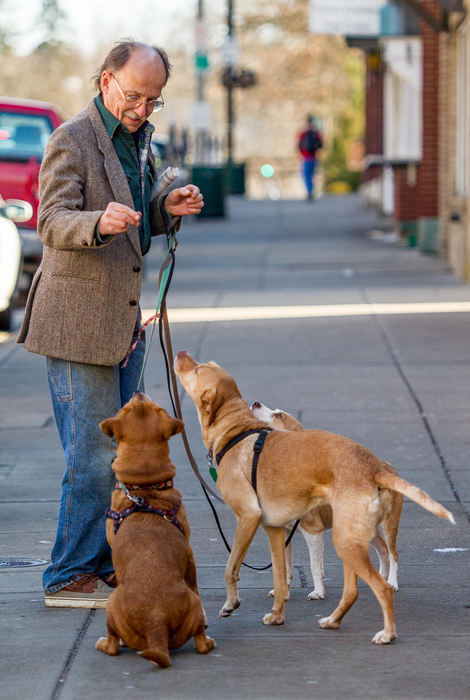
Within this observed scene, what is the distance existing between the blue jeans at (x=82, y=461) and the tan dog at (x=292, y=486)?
38 cm

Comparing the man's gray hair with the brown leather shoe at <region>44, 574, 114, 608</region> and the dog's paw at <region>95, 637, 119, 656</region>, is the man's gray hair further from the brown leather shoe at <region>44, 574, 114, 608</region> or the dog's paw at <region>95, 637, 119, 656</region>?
the dog's paw at <region>95, 637, 119, 656</region>

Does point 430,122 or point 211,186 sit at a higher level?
point 430,122

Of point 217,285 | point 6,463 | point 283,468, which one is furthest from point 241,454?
point 217,285

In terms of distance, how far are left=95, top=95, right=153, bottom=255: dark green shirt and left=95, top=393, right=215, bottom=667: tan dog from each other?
0.87m

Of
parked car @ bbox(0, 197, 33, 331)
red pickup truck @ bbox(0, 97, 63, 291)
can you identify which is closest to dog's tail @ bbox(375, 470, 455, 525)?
parked car @ bbox(0, 197, 33, 331)

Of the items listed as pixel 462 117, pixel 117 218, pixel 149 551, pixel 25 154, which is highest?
pixel 462 117

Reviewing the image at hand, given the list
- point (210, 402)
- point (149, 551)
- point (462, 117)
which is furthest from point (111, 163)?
point (462, 117)

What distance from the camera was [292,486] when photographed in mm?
4754

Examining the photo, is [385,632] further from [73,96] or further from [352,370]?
[73,96]

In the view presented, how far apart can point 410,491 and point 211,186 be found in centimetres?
2376

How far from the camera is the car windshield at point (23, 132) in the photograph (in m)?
15.6

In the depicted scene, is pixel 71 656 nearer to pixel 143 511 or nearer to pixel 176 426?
pixel 143 511

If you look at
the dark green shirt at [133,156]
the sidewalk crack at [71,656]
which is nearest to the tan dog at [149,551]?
the sidewalk crack at [71,656]

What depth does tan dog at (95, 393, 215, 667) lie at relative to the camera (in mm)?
4289
